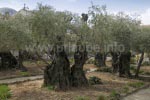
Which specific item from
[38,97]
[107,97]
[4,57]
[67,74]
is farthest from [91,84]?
[4,57]

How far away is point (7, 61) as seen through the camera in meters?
28.4

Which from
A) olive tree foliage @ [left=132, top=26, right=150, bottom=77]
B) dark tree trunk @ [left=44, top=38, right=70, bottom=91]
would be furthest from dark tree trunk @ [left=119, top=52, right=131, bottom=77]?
dark tree trunk @ [left=44, top=38, right=70, bottom=91]

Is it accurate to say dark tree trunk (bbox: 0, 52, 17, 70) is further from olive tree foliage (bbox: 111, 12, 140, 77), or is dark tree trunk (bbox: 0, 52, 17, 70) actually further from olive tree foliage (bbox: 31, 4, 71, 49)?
olive tree foliage (bbox: 31, 4, 71, 49)

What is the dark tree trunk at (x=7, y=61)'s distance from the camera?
1094 inches

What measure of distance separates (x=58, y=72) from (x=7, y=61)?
1326 centimetres

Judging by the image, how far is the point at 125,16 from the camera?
2156cm

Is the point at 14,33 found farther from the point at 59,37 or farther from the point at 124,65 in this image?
the point at 124,65

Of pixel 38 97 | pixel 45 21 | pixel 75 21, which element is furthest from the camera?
pixel 75 21

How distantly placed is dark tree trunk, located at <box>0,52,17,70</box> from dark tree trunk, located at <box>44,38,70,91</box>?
39.4 ft

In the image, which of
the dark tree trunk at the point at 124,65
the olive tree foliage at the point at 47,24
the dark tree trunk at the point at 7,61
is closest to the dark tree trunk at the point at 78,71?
the olive tree foliage at the point at 47,24

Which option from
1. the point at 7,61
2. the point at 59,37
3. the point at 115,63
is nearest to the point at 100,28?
the point at 59,37

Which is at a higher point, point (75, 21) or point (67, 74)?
point (75, 21)

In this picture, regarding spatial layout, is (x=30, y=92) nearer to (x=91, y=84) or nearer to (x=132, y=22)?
(x=91, y=84)

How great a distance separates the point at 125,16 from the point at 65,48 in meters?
6.96
